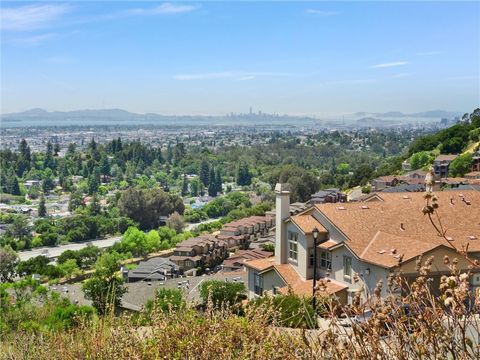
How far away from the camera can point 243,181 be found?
3322 inches

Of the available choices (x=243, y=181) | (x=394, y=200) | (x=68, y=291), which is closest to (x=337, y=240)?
(x=394, y=200)

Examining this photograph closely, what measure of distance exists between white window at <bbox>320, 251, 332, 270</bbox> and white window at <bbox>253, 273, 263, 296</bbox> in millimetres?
1618

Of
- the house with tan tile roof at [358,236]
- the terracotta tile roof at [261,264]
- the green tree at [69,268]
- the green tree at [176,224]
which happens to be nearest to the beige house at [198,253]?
the green tree at [69,268]

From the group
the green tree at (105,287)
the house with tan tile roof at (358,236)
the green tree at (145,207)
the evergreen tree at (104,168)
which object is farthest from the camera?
the evergreen tree at (104,168)

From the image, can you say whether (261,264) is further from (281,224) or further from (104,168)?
(104,168)

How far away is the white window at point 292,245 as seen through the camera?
41.8 feet

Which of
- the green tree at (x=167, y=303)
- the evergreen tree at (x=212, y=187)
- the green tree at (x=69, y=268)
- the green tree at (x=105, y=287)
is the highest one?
the green tree at (x=167, y=303)

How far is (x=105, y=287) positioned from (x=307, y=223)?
5.10 meters

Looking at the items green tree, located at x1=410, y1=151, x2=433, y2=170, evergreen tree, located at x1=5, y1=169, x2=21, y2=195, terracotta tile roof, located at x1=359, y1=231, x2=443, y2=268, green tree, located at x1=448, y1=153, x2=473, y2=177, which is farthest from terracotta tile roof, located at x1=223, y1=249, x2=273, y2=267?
evergreen tree, located at x1=5, y1=169, x2=21, y2=195

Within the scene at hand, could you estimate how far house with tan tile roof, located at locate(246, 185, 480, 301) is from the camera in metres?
11.0

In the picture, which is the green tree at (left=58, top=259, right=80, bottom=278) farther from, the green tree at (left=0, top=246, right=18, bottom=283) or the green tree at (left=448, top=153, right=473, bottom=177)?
the green tree at (left=448, top=153, right=473, bottom=177)

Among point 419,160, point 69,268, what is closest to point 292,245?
point 69,268

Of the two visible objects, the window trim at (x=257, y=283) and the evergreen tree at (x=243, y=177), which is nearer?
the window trim at (x=257, y=283)

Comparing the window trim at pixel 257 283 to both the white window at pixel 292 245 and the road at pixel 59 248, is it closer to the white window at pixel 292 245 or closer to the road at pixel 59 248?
the white window at pixel 292 245
